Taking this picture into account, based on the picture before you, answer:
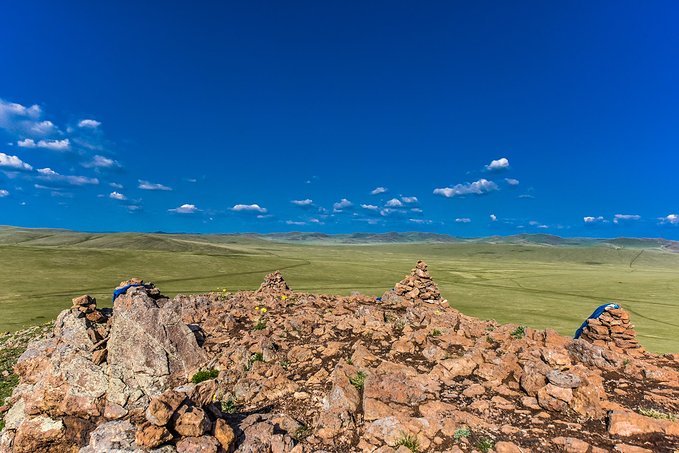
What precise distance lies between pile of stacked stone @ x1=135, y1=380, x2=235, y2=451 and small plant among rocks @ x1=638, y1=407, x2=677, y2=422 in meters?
12.2

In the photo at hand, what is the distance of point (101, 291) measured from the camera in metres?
62.7

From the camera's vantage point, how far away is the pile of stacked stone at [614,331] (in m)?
18.3

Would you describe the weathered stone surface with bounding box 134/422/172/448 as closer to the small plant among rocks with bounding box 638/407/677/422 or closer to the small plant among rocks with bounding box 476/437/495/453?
the small plant among rocks with bounding box 476/437/495/453

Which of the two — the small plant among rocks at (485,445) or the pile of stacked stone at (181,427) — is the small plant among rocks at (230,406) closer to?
the pile of stacked stone at (181,427)

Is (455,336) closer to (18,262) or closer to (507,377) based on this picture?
(507,377)

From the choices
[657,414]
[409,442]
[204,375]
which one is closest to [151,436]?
[204,375]

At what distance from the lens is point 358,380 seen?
1318 centimetres

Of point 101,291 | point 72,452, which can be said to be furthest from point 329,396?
point 101,291

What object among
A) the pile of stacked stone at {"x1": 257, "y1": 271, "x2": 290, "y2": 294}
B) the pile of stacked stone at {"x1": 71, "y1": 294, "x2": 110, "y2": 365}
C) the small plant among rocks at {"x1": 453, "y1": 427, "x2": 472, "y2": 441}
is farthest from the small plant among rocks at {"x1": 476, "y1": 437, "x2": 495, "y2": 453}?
the pile of stacked stone at {"x1": 257, "y1": 271, "x2": 290, "y2": 294}

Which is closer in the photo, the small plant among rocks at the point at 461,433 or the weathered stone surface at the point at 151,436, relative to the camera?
the weathered stone surface at the point at 151,436

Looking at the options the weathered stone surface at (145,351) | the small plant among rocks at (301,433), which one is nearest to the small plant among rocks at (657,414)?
the small plant among rocks at (301,433)

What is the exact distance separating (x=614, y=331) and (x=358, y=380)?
14762 mm

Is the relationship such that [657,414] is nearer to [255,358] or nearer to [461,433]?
[461,433]

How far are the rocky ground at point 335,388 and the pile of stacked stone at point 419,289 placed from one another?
808 cm
